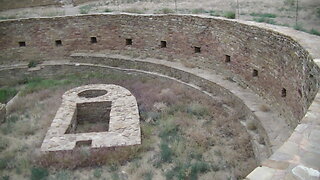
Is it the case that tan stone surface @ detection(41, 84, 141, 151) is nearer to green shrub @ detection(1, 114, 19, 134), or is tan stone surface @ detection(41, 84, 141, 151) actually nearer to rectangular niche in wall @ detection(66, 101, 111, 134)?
rectangular niche in wall @ detection(66, 101, 111, 134)

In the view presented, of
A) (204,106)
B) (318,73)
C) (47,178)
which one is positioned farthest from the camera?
(204,106)

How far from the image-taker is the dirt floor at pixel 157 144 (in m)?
7.78

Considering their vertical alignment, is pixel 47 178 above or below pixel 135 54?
below

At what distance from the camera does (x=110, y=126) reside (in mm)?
9164

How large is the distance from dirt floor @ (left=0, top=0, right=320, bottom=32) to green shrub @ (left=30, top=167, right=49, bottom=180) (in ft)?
25.6

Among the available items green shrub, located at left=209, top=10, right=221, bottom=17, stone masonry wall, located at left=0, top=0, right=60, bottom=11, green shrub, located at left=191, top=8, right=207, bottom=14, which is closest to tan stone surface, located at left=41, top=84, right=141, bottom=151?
green shrub, located at left=209, top=10, right=221, bottom=17

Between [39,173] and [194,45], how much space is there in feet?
23.3

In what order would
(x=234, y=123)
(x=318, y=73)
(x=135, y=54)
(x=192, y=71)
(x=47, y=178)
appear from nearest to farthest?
(x=318, y=73) → (x=47, y=178) → (x=234, y=123) → (x=192, y=71) → (x=135, y=54)

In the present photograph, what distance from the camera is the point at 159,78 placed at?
42.5ft

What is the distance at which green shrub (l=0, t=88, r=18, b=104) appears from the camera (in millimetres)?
12727

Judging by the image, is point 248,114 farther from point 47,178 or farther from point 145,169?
point 47,178

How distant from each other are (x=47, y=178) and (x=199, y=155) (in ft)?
10.8

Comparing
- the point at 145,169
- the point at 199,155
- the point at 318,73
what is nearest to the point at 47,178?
the point at 145,169

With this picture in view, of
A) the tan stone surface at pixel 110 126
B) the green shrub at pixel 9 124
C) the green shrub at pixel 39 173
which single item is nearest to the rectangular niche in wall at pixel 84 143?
the tan stone surface at pixel 110 126
